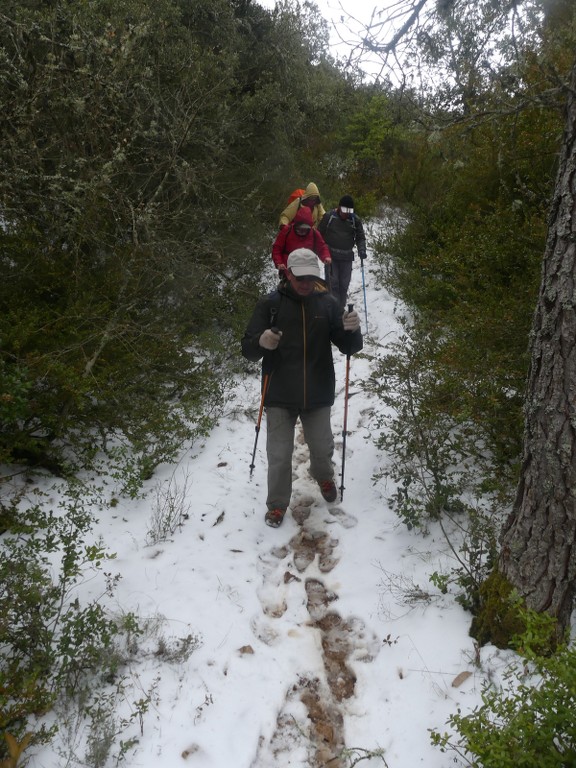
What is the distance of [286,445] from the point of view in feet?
A: 14.6

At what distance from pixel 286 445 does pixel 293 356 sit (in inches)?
31.5

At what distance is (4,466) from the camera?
14.8ft

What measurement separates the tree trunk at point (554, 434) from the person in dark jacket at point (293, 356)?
185 cm

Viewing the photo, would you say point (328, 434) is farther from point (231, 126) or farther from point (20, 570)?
point (231, 126)

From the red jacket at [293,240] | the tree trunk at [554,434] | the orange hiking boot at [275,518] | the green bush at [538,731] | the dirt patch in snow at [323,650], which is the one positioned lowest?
the dirt patch in snow at [323,650]

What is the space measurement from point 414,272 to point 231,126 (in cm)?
386

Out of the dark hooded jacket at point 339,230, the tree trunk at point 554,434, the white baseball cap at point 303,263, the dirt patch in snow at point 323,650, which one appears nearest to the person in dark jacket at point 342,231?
the dark hooded jacket at point 339,230

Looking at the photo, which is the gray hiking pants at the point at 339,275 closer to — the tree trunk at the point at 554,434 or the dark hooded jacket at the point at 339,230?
the dark hooded jacket at the point at 339,230

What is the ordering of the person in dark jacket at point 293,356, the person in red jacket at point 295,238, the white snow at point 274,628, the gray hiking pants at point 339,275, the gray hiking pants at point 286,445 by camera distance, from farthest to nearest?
the gray hiking pants at point 339,275 → the person in red jacket at point 295,238 → the gray hiking pants at point 286,445 → the person in dark jacket at point 293,356 → the white snow at point 274,628

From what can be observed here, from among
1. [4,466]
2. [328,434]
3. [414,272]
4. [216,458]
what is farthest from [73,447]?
[414,272]

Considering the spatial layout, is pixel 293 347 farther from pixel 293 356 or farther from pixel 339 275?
pixel 339 275

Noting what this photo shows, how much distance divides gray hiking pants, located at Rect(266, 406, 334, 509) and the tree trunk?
195 cm

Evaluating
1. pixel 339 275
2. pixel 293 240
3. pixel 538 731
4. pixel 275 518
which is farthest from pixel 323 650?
pixel 339 275

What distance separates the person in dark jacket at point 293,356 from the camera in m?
4.30
